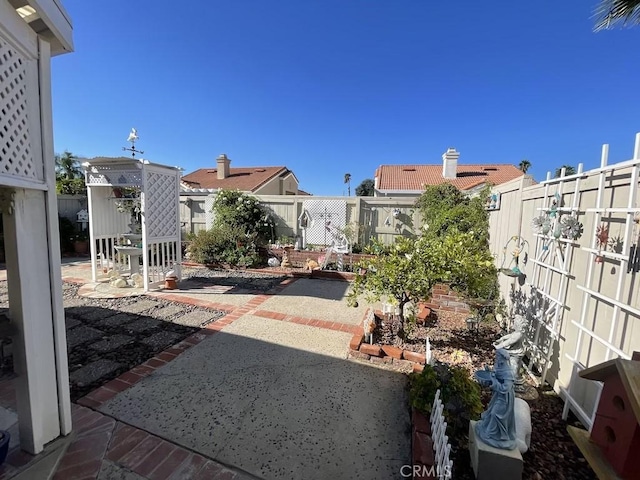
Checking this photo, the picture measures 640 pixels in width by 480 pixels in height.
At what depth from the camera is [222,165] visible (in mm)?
20266

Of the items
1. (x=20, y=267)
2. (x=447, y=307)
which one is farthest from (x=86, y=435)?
(x=447, y=307)

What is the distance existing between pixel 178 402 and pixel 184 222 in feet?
32.8

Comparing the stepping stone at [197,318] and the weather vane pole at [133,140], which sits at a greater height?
the weather vane pole at [133,140]

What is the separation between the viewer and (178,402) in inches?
109

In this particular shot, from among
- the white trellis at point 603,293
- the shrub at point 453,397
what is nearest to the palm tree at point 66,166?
the shrub at point 453,397

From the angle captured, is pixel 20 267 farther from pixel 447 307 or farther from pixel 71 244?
pixel 71 244

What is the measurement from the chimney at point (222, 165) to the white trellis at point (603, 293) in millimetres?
20517

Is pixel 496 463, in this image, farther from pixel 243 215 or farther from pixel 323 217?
pixel 243 215

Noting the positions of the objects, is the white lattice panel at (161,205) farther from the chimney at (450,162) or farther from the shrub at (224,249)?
the chimney at (450,162)

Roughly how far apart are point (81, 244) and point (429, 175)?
62.6 feet

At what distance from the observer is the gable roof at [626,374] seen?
3.94ft

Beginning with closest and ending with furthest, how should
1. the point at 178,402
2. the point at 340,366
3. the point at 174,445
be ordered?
the point at 174,445
the point at 178,402
the point at 340,366

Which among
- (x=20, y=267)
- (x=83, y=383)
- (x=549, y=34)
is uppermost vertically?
(x=549, y=34)

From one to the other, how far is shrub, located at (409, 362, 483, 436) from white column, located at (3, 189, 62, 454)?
2951mm
